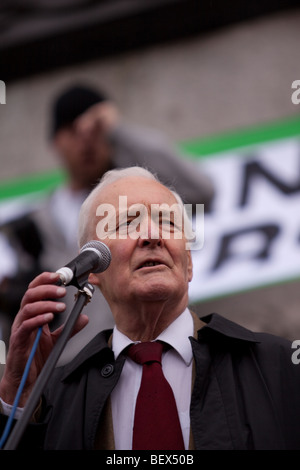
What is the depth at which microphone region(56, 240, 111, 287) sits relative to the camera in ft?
5.93

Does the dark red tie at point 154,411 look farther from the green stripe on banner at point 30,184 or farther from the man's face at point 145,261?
the green stripe on banner at point 30,184

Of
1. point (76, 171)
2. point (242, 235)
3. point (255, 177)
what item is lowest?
point (242, 235)

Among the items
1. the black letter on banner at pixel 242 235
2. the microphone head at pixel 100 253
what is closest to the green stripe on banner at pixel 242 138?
the black letter on banner at pixel 242 235

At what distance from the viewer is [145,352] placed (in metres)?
2.09

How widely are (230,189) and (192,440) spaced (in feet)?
10.4

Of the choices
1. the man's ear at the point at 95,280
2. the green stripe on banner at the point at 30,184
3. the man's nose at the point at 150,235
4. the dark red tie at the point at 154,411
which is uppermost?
the green stripe on banner at the point at 30,184

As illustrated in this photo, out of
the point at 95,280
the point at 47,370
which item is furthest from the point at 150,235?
the point at 47,370

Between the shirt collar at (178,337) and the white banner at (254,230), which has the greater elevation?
the white banner at (254,230)

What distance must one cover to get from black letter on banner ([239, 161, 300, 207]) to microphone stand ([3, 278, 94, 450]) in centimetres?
317

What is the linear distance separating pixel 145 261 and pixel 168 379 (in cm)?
37

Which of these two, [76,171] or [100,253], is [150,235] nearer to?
[100,253]

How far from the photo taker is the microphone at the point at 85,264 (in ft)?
5.93

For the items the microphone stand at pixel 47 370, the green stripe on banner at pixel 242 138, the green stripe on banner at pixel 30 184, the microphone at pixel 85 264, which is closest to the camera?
the microphone stand at pixel 47 370

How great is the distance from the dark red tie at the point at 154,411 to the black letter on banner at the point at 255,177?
295 centimetres
